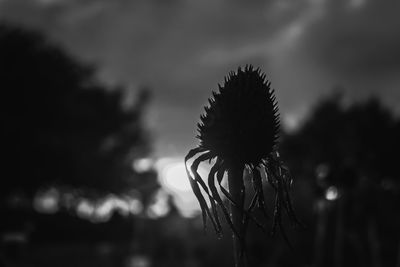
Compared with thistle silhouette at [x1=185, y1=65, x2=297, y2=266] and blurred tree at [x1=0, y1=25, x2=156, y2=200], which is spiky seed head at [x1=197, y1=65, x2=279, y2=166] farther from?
blurred tree at [x1=0, y1=25, x2=156, y2=200]

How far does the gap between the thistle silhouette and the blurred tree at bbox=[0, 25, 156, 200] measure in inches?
690

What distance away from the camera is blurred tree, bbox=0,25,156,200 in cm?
2670

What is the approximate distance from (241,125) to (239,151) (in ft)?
0.31

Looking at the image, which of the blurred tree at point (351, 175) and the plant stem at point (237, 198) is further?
the blurred tree at point (351, 175)

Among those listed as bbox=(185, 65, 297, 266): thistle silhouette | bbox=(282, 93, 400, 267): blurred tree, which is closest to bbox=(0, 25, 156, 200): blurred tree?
bbox=(282, 93, 400, 267): blurred tree

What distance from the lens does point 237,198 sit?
57.2 inches

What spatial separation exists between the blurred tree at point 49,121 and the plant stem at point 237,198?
1763 centimetres

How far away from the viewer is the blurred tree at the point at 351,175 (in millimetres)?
6109

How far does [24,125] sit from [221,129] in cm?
2769

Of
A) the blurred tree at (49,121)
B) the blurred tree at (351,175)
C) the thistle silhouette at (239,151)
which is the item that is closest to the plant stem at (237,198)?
the thistle silhouette at (239,151)

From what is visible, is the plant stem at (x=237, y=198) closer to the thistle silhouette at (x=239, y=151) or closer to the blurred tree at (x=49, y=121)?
the thistle silhouette at (x=239, y=151)

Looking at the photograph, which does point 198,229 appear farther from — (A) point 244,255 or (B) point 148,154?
(B) point 148,154

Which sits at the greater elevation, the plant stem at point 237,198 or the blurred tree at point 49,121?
the blurred tree at point 49,121

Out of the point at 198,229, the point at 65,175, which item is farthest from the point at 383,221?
the point at 65,175
